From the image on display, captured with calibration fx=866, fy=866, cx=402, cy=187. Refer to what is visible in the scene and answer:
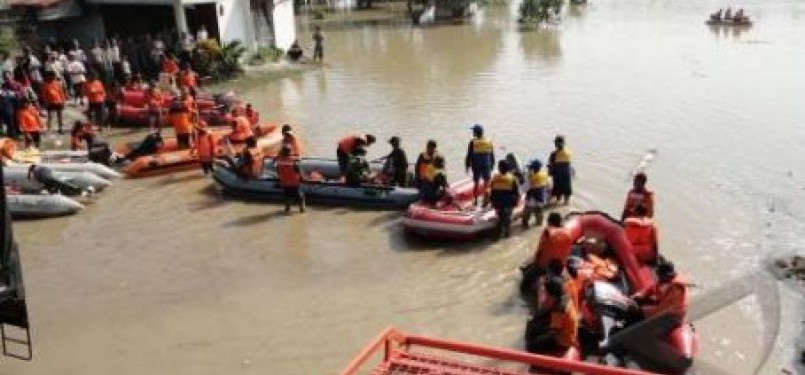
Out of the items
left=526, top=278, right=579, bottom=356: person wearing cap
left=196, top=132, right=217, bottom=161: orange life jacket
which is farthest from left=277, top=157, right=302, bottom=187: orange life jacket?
left=526, top=278, right=579, bottom=356: person wearing cap

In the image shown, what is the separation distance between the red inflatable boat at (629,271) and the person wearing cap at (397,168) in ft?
12.4

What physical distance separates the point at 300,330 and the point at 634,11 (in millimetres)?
40121

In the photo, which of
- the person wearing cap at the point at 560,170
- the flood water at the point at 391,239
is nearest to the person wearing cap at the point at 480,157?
the person wearing cap at the point at 560,170

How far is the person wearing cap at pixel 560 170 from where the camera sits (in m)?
13.0

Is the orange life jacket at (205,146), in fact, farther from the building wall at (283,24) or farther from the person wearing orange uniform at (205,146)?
the building wall at (283,24)

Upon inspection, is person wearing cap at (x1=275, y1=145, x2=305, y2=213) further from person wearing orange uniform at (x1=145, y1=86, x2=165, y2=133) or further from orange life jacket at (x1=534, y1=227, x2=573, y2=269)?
person wearing orange uniform at (x1=145, y1=86, x2=165, y2=133)

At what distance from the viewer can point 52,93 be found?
18.3 meters

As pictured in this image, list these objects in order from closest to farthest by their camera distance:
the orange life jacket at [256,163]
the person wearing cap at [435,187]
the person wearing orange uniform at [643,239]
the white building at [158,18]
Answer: the person wearing orange uniform at [643,239]
the person wearing cap at [435,187]
the orange life jacket at [256,163]
the white building at [158,18]

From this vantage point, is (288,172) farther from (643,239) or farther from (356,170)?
(643,239)

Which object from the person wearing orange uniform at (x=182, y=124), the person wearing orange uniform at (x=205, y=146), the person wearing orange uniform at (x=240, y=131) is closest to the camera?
the person wearing orange uniform at (x=205, y=146)

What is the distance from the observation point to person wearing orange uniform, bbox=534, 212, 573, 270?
9852 millimetres

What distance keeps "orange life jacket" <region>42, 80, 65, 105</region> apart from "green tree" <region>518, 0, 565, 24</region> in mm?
24170

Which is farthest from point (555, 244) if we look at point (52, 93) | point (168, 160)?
point (52, 93)

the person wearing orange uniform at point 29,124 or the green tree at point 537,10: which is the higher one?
the green tree at point 537,10
